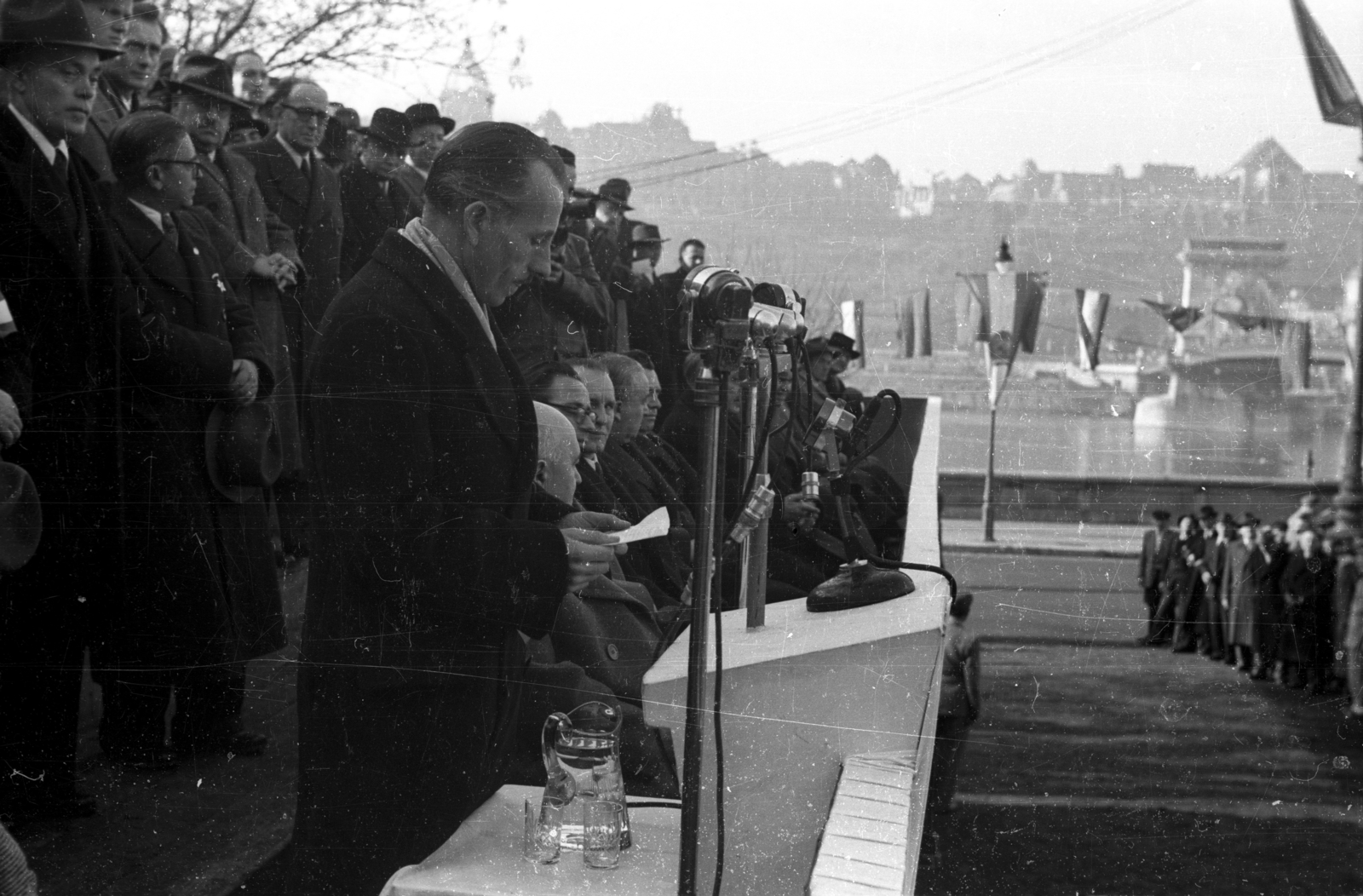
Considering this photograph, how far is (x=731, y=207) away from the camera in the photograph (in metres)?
2.58

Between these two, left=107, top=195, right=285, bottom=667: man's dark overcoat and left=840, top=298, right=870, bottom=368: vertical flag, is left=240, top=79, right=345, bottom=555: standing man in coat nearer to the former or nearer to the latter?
left=107, top=195, right=285, bottom=667: man's dark overcoat

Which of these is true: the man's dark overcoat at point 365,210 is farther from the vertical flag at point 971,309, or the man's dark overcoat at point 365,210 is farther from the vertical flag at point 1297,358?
the vertical flag at point 1297,358

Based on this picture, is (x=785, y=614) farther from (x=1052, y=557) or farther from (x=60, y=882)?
(x=60, y=882)

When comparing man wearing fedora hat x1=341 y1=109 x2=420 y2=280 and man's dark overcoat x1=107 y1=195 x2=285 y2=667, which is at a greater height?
man wearing fedora hat x1=341 y1=109 x2=420 y2=280

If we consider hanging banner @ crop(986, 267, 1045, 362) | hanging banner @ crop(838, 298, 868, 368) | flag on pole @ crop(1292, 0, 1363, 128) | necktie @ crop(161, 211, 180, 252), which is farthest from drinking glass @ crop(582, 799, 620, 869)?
flag on pole @ crop(1292, 0, 1363, 128)

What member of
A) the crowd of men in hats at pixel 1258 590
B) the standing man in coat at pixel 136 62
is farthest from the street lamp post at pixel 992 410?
the standing man in coat at pixel 136 62

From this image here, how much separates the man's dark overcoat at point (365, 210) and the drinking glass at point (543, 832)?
1.02 metres

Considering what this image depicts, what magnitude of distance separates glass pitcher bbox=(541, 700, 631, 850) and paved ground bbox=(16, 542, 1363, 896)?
2.54 ft

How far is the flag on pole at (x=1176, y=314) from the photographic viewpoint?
2650 millimetres

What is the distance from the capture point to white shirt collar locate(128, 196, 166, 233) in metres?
2.50

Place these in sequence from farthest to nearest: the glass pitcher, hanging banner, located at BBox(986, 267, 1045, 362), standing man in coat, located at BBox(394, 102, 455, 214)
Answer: hanging banner, located at BBox(986, 267, 1045, 362) < standing man in coat, located at BBox(394, 102, 455, 214) < the glass pitcher

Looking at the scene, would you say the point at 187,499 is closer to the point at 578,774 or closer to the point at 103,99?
the point at 103,99

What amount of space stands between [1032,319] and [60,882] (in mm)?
2073

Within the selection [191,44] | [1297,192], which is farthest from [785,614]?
[191,44]
